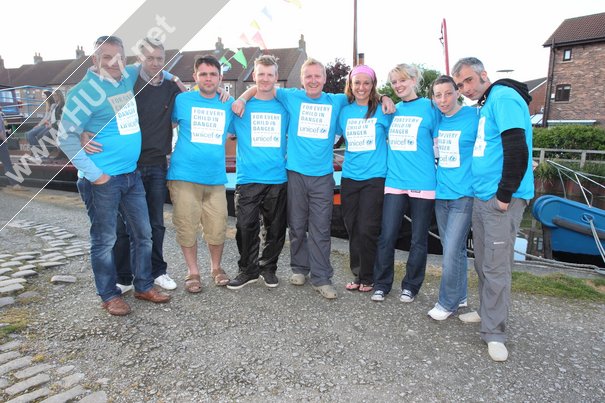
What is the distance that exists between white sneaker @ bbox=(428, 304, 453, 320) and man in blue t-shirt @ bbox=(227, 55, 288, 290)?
142 cm

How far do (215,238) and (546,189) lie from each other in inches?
675

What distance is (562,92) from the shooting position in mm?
28875

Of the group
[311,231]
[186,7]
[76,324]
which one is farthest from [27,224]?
[186,7]

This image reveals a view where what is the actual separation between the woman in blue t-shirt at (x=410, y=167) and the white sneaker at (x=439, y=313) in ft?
→ 1.02

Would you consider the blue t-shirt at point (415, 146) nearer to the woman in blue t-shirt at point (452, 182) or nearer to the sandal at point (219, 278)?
the woman in blue t-shirt at point (452, 182)

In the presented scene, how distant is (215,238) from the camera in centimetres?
396

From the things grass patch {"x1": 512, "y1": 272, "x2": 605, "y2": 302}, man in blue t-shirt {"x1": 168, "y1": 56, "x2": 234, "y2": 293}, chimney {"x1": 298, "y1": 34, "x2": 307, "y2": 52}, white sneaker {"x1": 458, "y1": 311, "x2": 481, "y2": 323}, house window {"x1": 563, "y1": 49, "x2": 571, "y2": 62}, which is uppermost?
chimney {"x1": 298, "y1": 34, "x2": 307, "y2": 52}

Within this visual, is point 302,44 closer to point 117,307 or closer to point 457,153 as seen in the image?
point 457,153

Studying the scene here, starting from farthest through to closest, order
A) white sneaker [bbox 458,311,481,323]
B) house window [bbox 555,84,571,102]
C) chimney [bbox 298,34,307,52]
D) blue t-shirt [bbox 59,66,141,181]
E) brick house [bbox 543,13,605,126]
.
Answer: chimney [bbox 298,34,307,52]
house window [bbox 555,84,571,102]
brick house [bbox 543,13,605,126]
white sneaker [bbox 458,311,481,323]
blue t-shirt [bbox 59,66,141,181]

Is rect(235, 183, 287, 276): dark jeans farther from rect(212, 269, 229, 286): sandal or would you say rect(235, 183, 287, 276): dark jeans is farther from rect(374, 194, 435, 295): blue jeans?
rect(374, 194, 435, 295): blue jeans

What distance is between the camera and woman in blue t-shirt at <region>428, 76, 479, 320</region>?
3215 mm
